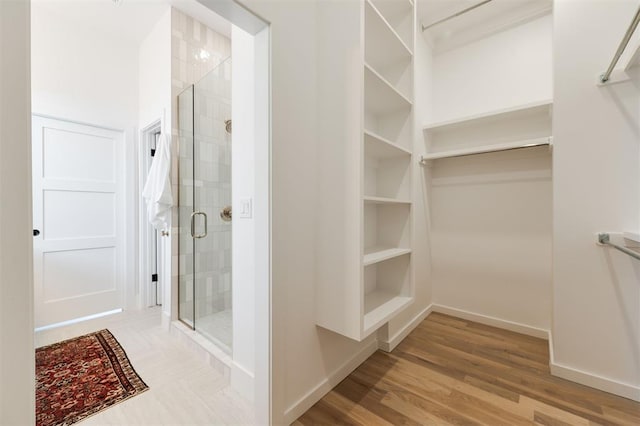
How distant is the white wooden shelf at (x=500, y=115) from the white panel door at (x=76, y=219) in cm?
350

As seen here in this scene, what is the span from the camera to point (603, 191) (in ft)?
5.11

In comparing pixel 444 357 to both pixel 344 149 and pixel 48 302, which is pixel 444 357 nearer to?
pixel 344 149

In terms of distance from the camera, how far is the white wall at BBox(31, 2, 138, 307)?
95.5 inches

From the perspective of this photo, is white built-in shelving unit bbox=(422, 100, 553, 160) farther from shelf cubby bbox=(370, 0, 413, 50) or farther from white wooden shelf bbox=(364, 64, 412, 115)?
shelf cubby bbox=(370, 0, 413, 50)

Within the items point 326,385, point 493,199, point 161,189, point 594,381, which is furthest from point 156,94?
point 594,381

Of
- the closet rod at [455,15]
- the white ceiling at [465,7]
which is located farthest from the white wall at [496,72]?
the closet rod at [455,15]

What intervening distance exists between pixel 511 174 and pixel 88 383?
3.64 m

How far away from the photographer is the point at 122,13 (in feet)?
8.02

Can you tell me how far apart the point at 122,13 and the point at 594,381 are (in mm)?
4750

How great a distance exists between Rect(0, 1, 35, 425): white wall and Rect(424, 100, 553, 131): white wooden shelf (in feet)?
8.78

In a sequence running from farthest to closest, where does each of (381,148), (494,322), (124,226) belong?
(124,226) → (494,322) → (381,148)

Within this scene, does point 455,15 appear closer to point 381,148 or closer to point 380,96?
point 380,96

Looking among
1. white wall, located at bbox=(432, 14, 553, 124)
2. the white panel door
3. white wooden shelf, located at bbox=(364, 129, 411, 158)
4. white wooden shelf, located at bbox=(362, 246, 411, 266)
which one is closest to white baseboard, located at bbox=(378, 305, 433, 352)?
white wooden shelf, located at bbox=(362, 246, 411, 266)

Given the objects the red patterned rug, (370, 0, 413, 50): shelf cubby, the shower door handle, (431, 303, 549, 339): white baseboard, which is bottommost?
the red patterned rug
